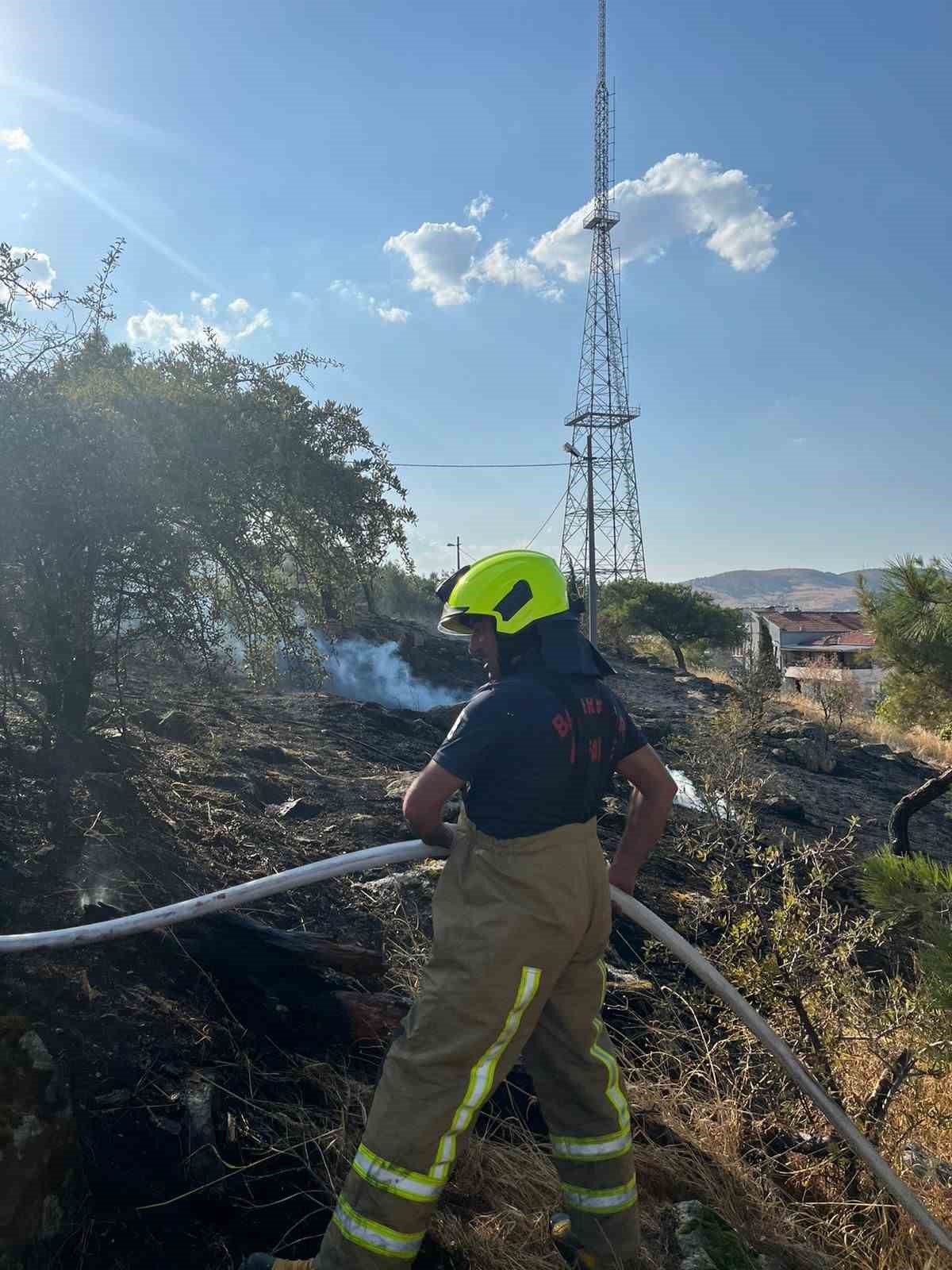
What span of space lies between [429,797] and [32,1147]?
1.39m

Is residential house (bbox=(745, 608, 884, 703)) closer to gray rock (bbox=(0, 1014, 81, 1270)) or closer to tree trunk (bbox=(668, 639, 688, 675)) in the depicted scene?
tree trunk (bbox=(668, 639, 688, 675))

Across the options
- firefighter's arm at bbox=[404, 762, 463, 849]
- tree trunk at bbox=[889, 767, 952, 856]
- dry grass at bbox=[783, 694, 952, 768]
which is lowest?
dry grass at bbox=[783, 694, 952, 768]

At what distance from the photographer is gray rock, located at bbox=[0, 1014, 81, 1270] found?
2115mm

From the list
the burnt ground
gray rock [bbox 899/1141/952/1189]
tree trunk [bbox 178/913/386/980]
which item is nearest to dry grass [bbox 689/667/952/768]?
the burnt ground

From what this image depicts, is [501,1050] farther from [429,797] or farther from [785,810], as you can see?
[785,810]

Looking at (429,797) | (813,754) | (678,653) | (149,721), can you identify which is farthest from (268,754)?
(678,653)

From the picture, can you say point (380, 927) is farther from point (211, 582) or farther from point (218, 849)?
point (211, 582)

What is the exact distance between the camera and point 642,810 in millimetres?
2555

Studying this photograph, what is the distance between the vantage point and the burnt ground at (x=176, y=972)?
2395 millimetres

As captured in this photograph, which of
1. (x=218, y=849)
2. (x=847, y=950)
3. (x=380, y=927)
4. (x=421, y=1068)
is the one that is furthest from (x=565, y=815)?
(x=218, y=849)

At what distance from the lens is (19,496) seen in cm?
378

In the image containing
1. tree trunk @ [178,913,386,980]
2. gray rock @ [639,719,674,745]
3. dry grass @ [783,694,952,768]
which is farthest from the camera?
dry grass @ [783,694,952,768]

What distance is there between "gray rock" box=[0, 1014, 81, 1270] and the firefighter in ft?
1.80

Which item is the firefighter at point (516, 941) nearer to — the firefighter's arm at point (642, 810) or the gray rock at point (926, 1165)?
the firefighter's arm at point (642, 810)
